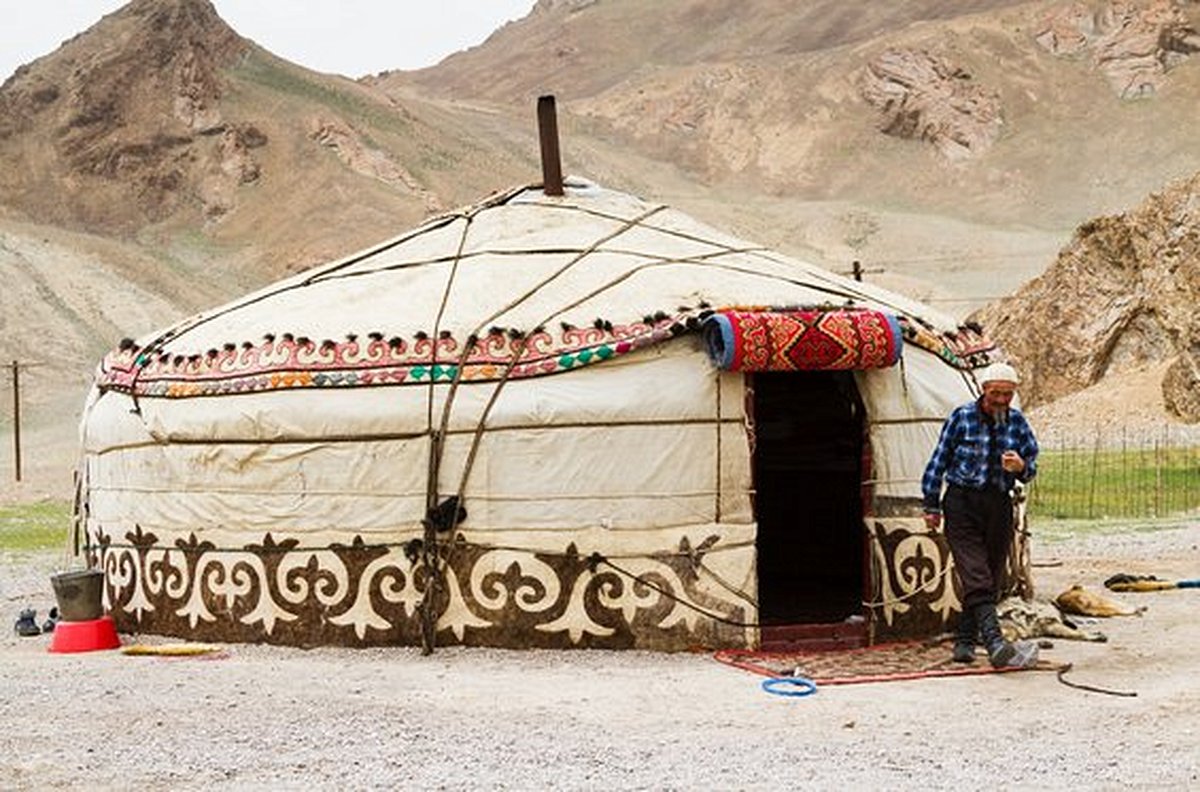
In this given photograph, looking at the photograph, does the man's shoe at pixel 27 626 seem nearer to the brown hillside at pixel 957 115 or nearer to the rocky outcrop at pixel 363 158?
the rocky outcrop at pixel 363 158

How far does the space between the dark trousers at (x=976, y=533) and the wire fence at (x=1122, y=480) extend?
28.3 feet

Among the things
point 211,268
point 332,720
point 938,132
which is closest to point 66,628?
point 332,720

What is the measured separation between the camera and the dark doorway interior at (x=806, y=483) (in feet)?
29.0

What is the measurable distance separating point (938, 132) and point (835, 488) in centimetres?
5605

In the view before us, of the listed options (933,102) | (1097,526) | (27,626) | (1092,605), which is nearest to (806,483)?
(1092,605)

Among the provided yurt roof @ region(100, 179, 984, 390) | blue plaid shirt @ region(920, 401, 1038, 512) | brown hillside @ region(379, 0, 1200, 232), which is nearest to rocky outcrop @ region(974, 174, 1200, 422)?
yurt roof @ region(100, 179, 984, 390)

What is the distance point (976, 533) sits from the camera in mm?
5965

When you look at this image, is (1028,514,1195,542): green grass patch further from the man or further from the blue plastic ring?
the blue plastic ring

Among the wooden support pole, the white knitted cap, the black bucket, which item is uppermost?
the wooden support pole

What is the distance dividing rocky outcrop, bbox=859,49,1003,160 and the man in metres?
58.4

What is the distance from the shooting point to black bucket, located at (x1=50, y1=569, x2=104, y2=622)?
6945 millimetres

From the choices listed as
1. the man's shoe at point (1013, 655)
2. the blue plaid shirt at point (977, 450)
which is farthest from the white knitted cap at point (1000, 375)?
the man's shoe at point (1013, 655)

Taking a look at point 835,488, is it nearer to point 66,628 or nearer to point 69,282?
point 66,628

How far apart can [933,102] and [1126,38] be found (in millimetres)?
8664
